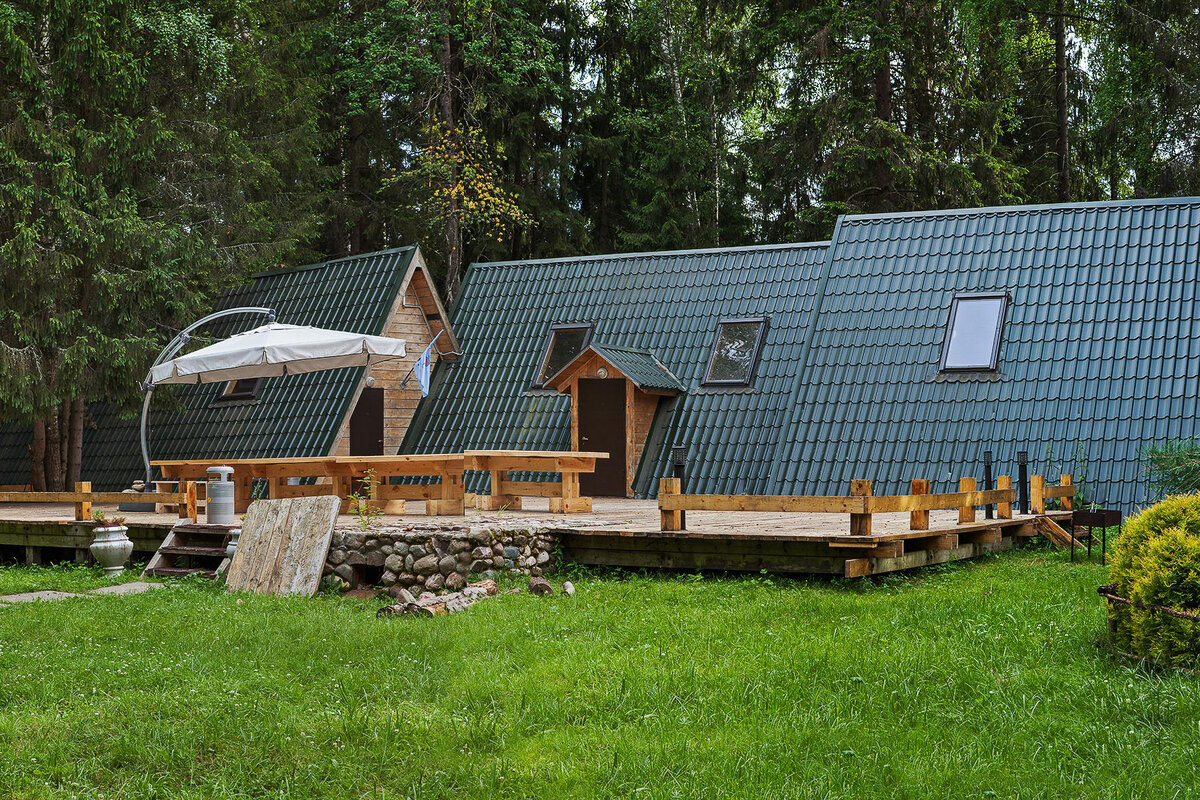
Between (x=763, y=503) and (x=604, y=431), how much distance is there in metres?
7.14

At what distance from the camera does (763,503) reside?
9.59 meters

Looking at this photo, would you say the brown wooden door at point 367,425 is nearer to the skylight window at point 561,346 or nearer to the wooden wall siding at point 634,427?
the skylight window at point 561,346

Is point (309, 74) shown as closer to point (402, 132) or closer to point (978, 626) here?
point (402, 132)

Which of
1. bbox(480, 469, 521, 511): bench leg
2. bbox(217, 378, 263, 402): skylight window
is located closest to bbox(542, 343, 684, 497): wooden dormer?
bbox(480, 469, 521, 511): bench leg

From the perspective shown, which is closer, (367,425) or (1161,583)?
(1161,583)

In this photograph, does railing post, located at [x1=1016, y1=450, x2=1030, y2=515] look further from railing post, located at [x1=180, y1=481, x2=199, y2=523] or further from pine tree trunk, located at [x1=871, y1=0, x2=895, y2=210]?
pine tree trunk, located at [x1=871, y1=0, x2=895, y2=210]

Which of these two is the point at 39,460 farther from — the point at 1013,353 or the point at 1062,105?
the point at 1062,105

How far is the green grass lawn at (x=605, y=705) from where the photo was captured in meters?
5.11

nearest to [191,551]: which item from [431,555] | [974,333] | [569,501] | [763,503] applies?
[431,555]

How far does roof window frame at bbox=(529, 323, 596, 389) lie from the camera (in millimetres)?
17828

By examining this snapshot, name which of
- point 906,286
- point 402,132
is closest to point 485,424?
point 906,286

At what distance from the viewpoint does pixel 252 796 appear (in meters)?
5.07

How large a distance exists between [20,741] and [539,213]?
948 inches

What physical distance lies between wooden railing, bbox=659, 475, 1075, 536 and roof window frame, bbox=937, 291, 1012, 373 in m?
2.75
